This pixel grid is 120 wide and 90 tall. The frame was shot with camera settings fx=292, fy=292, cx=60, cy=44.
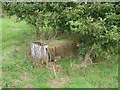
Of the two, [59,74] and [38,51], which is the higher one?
[38,51]

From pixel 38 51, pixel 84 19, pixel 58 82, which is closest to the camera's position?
pixel 58 82

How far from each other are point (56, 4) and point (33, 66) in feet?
3.28

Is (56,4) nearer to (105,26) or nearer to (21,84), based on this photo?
(105,26)

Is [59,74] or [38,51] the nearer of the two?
[59,74]

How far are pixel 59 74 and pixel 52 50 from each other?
0.53 metres

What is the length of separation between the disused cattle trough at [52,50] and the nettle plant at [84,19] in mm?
252

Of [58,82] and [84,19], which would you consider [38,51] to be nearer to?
[58,82]

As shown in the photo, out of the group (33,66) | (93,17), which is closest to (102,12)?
(93,17)

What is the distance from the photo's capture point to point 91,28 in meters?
3.92

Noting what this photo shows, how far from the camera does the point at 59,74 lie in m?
4.14

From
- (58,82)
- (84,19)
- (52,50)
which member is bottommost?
(58,82)

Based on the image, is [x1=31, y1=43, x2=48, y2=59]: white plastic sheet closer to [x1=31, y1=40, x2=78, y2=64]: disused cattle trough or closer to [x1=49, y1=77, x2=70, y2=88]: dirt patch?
[x1=31, y1=40, x2=78, y2=64]: disused cattle trough

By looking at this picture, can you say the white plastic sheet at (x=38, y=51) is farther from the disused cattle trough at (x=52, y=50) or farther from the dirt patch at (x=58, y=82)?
the dirt patch at (x=58, y=82)

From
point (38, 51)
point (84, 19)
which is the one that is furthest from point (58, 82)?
point (84, 19)
